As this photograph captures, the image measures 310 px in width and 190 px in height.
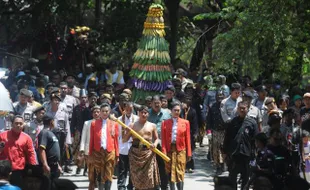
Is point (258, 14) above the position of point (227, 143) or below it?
above

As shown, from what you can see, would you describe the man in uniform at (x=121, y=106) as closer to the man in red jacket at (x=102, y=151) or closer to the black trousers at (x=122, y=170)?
the black trousers at (x=122, y=170)

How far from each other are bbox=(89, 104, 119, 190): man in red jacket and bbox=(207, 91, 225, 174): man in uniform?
375 cm

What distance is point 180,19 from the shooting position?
3206 centimetres

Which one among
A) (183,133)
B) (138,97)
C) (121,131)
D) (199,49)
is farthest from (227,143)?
(199,49)

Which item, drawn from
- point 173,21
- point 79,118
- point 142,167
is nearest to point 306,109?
point 142,167

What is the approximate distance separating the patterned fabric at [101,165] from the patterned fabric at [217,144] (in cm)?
397

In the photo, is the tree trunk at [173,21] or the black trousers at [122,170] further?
the tree trunk at [173,21]

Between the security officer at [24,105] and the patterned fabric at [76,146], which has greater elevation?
the security officer at [24,105]

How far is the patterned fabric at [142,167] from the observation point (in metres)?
17.1

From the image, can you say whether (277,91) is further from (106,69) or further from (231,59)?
(106,69)

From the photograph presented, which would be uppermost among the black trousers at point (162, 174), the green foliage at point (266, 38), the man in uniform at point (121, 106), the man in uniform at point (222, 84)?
the green foliage at point (266, 38)

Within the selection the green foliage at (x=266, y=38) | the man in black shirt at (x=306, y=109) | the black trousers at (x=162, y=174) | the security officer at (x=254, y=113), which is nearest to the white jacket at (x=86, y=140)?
the black trousers at (x=162, y=174)

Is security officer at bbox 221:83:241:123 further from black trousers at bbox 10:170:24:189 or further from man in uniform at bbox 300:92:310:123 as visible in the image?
black trousers at bbox 10:170:24:189

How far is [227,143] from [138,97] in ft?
16.9
